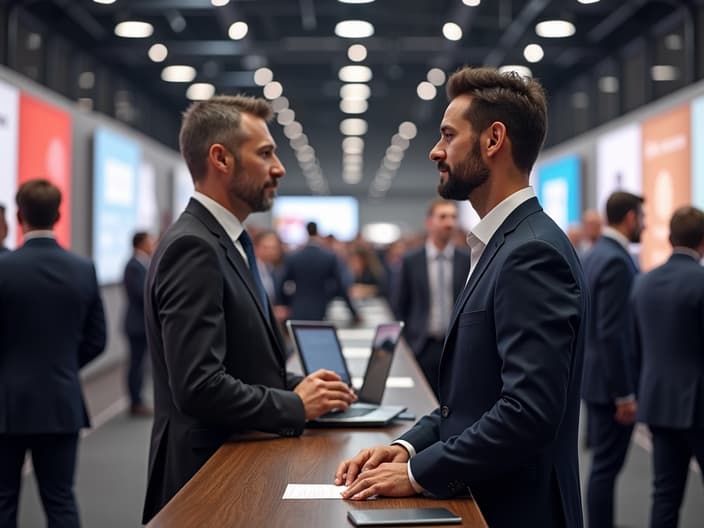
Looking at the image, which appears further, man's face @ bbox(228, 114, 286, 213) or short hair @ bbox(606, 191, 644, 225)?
short hair @ bbox(606, 191, 644, 225)

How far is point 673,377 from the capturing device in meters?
3.67

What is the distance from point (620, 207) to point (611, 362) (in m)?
0.71

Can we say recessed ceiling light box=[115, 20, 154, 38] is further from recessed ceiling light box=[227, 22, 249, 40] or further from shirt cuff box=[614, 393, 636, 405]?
shirt cuff box=[614, 393, 636, 405]

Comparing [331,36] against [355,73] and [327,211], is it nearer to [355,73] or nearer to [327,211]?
[355,73]

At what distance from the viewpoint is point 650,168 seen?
7.93m

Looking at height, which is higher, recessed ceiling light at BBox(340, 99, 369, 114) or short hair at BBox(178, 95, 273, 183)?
recessed ceiling light at BBox(340, 99, 369, 114)

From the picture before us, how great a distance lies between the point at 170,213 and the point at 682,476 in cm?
1076

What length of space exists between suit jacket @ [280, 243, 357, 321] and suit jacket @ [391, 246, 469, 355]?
2071 millimetres

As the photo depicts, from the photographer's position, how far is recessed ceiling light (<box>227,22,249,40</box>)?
1023cm

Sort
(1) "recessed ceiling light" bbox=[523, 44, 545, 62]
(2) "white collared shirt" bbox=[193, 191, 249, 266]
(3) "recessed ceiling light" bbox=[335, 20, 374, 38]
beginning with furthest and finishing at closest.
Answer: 1. (1) "recessed ceiling light" bbox=[523, 44, 545, 62]
2. (3) "recessed ceiling light" bbox=[335, 20, 374, 38]
3. (2) "white collared shirt" bbox=[193, 191, 249, 266]

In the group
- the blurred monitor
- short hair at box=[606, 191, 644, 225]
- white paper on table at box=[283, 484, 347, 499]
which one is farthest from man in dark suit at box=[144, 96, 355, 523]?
the blurred monitor

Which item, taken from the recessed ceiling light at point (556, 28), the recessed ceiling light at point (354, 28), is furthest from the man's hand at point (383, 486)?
the recessed ceiling light at point (556, 28)

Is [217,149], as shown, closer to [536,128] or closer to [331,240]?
[536,128]

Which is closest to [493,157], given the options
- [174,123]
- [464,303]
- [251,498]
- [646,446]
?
[464,303]
